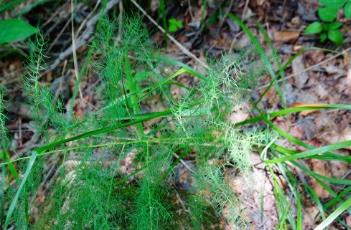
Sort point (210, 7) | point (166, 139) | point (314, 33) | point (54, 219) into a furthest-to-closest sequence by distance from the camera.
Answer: point (210, 7) < point (314, 33) < point (54, 219) < point (166, 139)

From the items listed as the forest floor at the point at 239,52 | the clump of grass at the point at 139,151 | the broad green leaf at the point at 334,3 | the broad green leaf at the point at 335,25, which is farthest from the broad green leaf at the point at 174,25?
the broad green leaf at the point at 334,3

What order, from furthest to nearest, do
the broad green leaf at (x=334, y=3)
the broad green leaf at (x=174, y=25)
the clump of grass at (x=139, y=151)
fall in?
the broad green leaf at (x=174, y=25)
the broad green leaf at (x=334, y=3)
the clump of grass at (x=139, y=151)

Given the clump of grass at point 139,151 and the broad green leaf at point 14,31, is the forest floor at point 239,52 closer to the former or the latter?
the broad green leaf at point 14,31

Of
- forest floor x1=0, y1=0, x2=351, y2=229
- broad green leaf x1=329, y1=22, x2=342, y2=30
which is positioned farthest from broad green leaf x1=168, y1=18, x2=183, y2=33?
broad green leaf x1=329, y1=22, x2=342, y2=30

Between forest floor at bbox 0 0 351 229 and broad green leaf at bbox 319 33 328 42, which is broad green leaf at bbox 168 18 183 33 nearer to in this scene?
forest floor at bbox 0 0 351 229

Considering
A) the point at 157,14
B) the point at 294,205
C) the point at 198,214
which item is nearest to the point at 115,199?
the point at 198,214

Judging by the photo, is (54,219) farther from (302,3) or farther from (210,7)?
(302,3)
